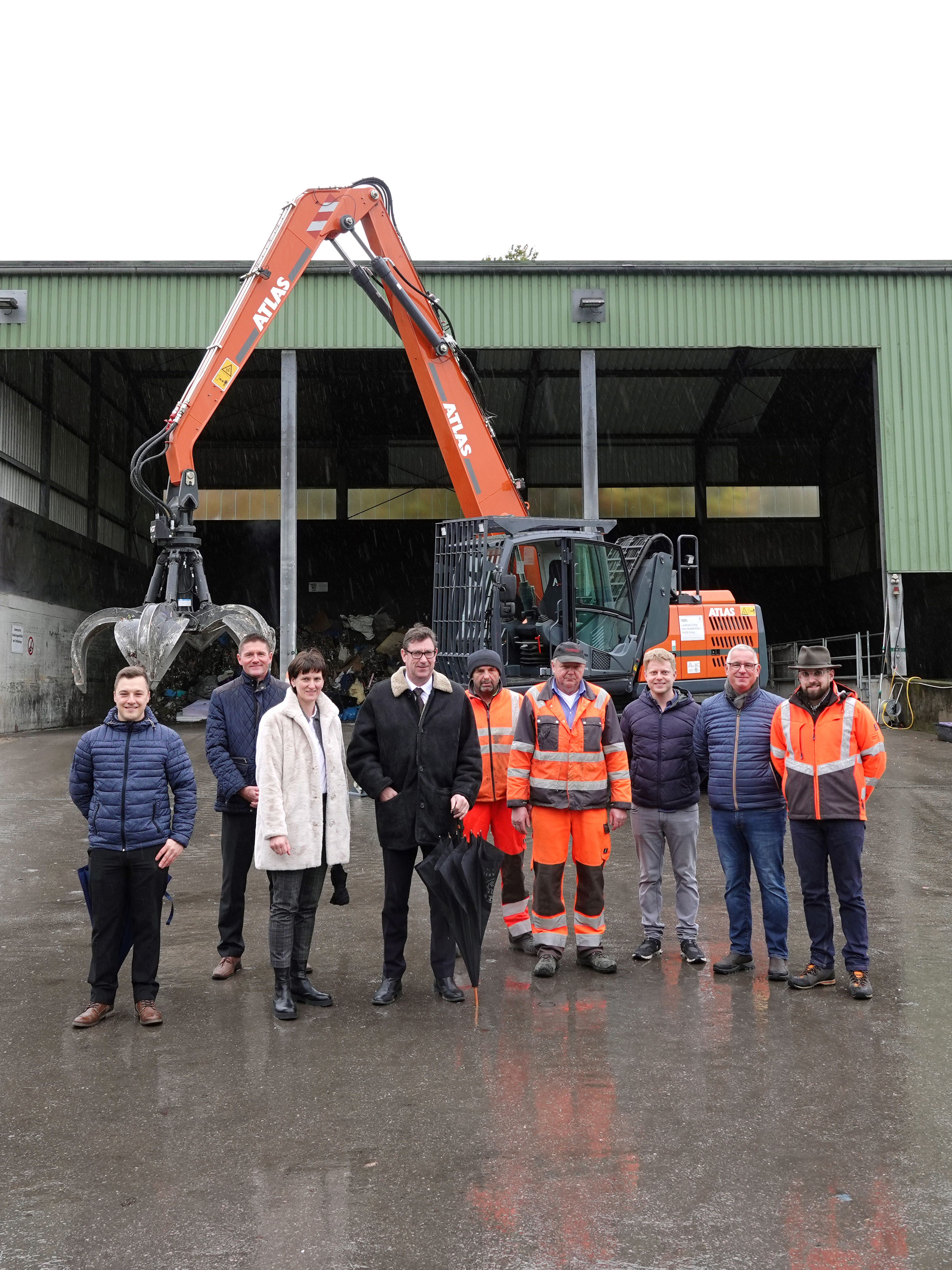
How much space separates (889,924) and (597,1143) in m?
3.79

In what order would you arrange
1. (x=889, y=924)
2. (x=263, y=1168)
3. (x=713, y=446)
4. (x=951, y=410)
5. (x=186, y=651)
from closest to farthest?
(x=263, y=1168) < (x=889, y=924) < (x=951, y=410) < (x=186, y=651) < (x=713, y=446)

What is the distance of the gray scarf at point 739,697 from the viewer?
6.06 metres

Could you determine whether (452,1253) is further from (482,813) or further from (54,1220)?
(482,813)

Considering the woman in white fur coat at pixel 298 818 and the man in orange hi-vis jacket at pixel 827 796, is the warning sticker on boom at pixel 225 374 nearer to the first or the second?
the woman in white fur coat at pixel 298 818

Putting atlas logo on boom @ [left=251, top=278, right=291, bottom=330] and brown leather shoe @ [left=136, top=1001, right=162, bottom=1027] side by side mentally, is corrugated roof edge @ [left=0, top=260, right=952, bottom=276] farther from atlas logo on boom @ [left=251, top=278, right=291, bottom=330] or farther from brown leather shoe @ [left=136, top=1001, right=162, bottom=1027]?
brown leather shoe @ [left=136, top=1001, right=162, bottom=1027]

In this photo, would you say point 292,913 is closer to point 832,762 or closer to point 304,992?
point 304,992

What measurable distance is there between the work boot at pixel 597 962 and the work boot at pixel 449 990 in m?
0.78

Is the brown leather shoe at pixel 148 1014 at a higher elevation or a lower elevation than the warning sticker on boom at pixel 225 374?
lower

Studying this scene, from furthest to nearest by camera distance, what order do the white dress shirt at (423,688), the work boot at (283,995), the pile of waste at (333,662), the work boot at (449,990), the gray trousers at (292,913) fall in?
the pile of waste at (333,662) → the white dress shirt at (423,688) → the work boot at (449,990) → the gray trousers at (292,913) → the work boot at (283,995)

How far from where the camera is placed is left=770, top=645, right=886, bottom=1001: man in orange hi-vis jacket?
559 cm

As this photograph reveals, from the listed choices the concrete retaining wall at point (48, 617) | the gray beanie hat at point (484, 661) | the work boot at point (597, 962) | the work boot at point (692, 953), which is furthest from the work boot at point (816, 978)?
the concrete retaining wall at point (48, 617)

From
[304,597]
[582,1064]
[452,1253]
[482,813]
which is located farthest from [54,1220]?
[304,597]

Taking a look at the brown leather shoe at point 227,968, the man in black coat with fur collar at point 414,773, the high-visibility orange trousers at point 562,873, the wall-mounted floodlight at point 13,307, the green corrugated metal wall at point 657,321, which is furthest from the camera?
the green corrugated metal wall at point 657,321

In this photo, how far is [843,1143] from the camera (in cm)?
375
